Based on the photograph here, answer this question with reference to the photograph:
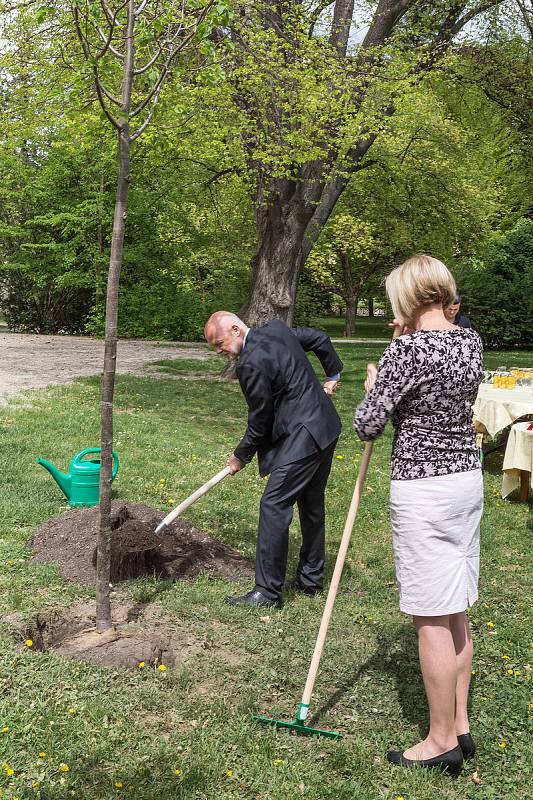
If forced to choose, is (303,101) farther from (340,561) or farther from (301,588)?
(340,561)

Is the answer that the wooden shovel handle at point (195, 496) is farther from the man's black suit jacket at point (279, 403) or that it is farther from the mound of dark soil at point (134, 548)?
the mound of dark soil at point (134, 548)

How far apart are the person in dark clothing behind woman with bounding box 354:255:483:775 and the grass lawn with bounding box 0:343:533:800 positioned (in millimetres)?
493

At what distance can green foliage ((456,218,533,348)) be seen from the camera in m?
26.9

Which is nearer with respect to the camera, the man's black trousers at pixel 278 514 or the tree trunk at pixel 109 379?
the tree trunk at pixel 109 379

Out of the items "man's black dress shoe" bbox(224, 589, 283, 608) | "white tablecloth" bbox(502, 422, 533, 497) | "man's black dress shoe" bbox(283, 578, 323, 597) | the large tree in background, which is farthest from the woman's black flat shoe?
the large tree in background

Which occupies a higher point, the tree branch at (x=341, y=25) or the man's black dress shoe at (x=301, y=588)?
the tree branch at (x=341, y=25)

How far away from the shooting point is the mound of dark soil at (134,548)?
5.10 m

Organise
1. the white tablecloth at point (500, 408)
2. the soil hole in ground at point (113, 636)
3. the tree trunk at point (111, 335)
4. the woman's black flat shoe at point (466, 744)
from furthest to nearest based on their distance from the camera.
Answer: the white tablecloth at point (500, 408)
the soil hole in ground at point (113, 636)
the tree trunk at point (111, 335)
the woman's black flat shoe at point (466, 744)

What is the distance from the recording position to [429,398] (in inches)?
121

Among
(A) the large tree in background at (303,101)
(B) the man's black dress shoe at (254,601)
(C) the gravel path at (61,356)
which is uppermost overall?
(A) the large tree in background at (303,101)

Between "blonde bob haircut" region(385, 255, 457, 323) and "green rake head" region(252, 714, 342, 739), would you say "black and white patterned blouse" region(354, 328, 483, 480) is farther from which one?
"green rake head" region(252, 714, 342, 739)

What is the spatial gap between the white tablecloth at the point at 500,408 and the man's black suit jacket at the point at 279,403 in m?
3.91

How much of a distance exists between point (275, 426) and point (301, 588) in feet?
3.80

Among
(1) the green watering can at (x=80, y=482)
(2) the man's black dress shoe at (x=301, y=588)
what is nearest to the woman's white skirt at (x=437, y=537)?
(2) the man's black dress shoe at (x=301, y=588)
